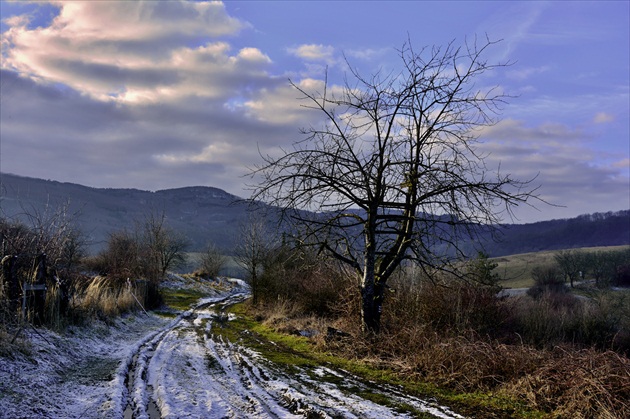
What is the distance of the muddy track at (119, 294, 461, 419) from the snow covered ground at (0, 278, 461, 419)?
0.05ft

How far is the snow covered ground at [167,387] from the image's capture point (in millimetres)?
5707

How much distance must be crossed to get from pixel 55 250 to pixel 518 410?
11.6 m

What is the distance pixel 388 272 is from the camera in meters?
10.8

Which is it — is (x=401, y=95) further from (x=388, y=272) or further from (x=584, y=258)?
(x=584, y=258)

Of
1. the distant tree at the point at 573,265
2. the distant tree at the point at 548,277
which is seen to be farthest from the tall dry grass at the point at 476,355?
the distant tree at the point at 573,265

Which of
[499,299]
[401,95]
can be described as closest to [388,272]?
[401,95]

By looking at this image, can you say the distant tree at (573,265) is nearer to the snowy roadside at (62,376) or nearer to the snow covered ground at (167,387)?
the snow covered ground at (167,387)

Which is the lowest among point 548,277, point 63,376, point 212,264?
point 212,264

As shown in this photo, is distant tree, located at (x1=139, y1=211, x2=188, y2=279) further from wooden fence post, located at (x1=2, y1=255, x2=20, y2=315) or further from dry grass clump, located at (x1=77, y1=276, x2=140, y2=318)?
wooden fence post, located at (x1=2, y1=255, x2=20, y2=315)

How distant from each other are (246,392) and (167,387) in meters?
1.34

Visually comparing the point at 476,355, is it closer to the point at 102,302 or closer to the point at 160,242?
the point at 102,302

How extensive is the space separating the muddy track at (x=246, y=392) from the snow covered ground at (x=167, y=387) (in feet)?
0.05

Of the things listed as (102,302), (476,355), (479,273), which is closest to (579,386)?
(476,355)

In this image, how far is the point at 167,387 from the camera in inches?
275
